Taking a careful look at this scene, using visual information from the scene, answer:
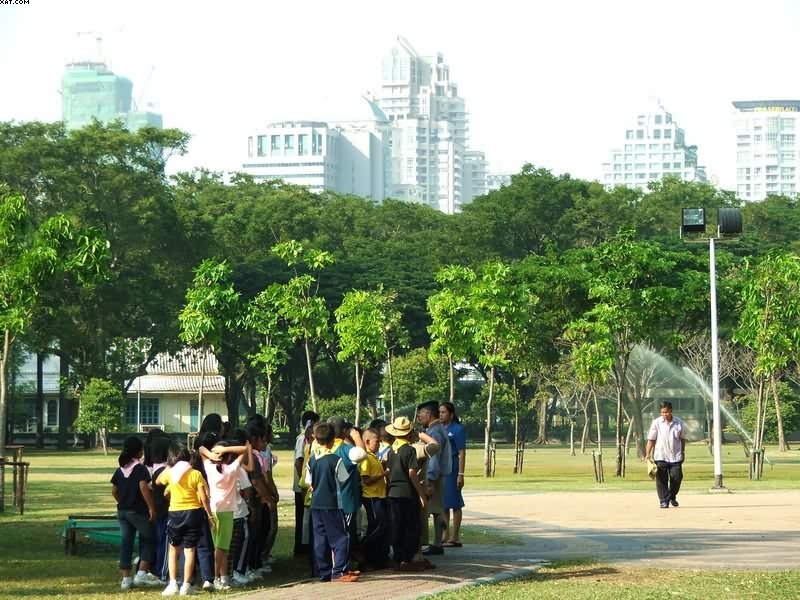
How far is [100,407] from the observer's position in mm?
61469

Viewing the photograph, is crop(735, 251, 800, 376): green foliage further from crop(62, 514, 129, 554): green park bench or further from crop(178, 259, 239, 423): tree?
crop(62, 514, 129, 554): green park bench

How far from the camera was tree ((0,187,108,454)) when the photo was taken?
24.1 meters

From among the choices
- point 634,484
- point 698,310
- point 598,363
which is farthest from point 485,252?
point 634,484

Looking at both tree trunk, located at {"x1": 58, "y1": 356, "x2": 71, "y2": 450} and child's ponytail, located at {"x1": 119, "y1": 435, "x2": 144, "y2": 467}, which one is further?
tree trunk, located at {"x1": 58, "y1": 356, "x2": 71, "y2": 450}

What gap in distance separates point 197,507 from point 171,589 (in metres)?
0.79

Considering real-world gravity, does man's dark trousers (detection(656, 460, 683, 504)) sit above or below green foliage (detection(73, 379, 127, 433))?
below

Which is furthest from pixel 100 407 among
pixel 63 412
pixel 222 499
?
pixel 222 499

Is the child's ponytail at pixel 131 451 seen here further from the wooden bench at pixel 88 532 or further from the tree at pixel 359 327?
the tree at pixel 359 327

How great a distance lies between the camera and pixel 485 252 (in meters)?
78.4

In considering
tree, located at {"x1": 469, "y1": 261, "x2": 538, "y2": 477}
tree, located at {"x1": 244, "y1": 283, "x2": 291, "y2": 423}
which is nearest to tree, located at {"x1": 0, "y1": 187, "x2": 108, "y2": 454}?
tree, located at {"x1": 469, "y1": 261, "x2": 538, "y2": 477}

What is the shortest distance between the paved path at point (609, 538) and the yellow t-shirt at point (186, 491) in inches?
43.1

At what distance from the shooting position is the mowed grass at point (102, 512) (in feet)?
47.9

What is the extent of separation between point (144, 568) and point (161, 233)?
5153 cm

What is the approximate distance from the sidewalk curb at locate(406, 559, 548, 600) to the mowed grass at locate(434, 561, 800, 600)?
0.12m
